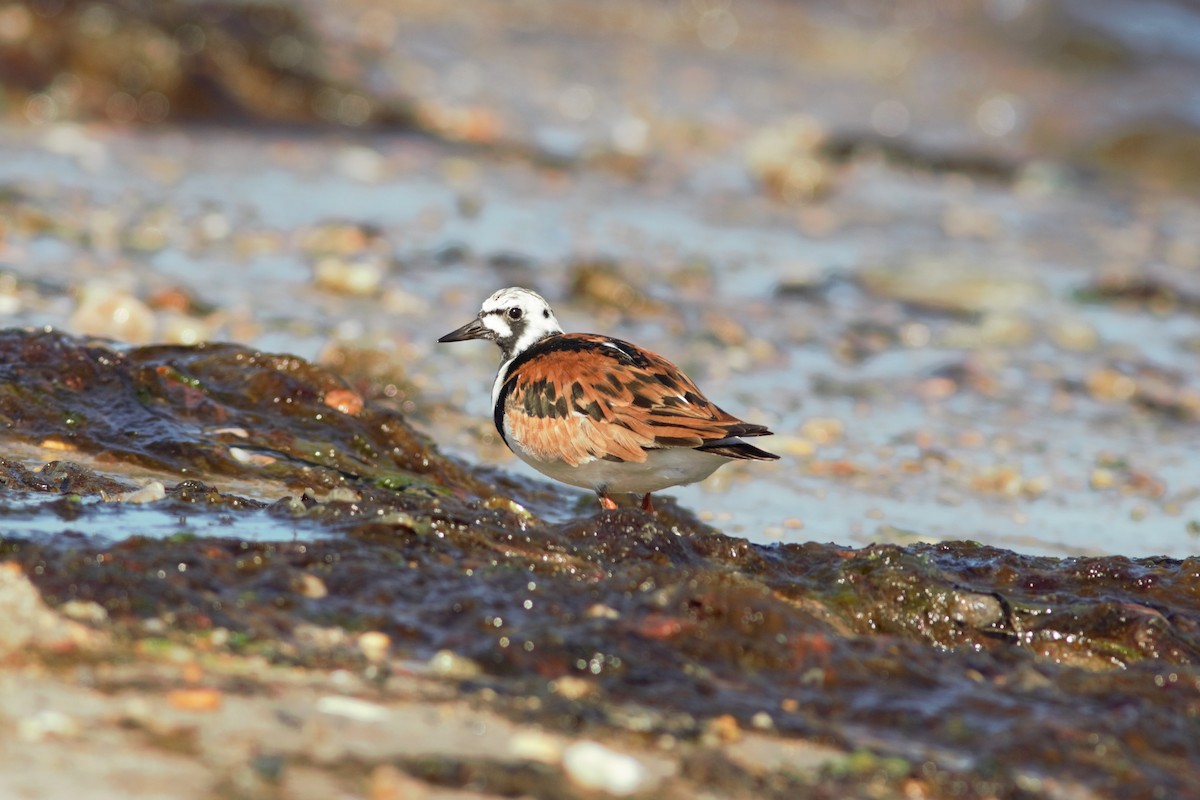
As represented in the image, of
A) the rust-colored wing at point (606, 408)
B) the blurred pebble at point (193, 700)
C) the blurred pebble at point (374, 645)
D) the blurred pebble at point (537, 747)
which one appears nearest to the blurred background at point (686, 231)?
the rust-colored wing at point (606, 408)

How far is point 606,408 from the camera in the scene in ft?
17.3

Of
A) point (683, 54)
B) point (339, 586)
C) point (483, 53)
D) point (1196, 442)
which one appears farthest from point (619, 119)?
point (339, 586)

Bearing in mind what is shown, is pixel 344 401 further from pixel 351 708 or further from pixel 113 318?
pixel 351 708

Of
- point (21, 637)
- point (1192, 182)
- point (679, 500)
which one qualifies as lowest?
point (21, 637)

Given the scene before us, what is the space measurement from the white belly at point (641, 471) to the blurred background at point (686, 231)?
1.82 feet

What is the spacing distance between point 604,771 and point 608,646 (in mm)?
630

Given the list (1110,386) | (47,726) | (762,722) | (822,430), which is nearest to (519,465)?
(822,430)

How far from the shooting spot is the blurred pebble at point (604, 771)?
2.99m

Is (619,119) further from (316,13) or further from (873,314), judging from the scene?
(873,314)

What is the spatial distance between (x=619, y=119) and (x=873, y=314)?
5294mm

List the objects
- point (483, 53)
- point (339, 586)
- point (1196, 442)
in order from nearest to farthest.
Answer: point (339, 586), point (1196, 442), point (483, 53)

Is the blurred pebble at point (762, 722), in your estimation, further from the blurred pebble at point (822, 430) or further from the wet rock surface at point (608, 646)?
the blurred pebble at point (822, 430)

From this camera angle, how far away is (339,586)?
152 inches

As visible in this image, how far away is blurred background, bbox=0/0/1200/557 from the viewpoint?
7043 millimetres
